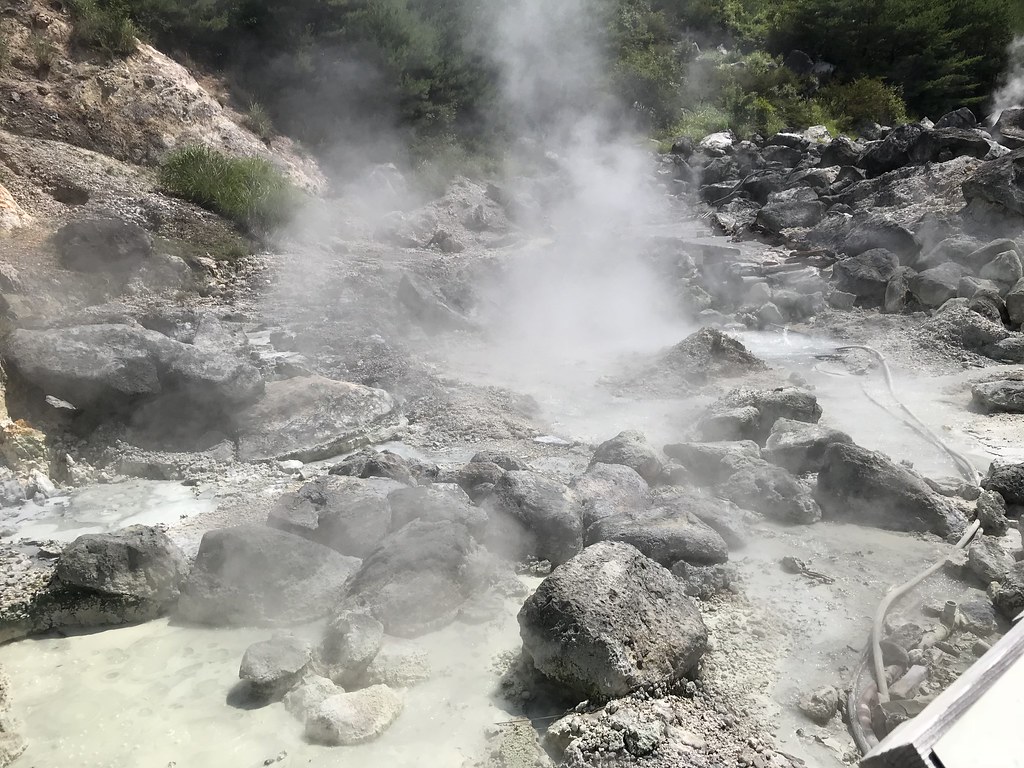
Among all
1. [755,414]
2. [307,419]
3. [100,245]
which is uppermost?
[100,245]

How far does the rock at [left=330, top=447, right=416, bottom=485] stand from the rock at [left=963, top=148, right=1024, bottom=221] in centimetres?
1043

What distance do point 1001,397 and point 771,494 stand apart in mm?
3347

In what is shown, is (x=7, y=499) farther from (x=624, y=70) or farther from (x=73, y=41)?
(x=624, y=70)

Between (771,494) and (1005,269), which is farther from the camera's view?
(1005,269)

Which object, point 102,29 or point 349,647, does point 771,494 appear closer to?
point 349,647

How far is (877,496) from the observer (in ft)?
14.1

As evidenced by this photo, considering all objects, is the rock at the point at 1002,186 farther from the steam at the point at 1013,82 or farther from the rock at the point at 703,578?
the steam at the point at 1013,82

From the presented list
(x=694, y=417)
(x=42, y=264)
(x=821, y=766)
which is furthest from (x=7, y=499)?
(x=694, y=417)

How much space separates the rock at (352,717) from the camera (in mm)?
2535

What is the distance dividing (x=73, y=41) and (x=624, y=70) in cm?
1686

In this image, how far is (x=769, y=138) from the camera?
902 inches

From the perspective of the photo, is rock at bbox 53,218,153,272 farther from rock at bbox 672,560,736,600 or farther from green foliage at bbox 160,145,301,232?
rock at bbox 672,560,736,600

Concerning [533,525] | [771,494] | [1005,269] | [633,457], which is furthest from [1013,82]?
[533,525]

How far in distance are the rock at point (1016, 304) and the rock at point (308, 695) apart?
916cm
